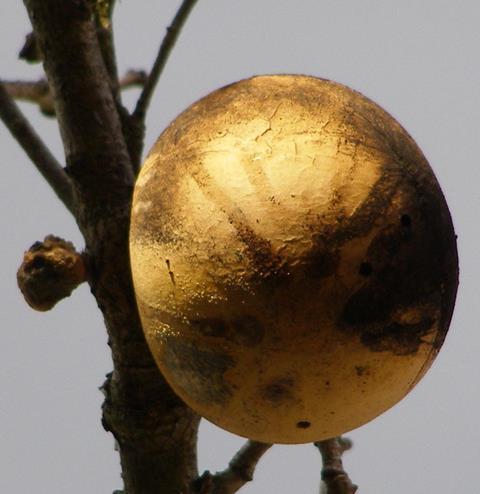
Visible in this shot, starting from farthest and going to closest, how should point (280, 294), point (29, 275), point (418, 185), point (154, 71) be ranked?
point (154, 71) < point (29, 275) < point (418, 185) < point (280, 294)

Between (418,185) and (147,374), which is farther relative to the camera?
(147,374)

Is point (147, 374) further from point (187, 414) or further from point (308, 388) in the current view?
point (308, 388)

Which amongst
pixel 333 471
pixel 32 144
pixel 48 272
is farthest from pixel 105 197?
pixel 333 471

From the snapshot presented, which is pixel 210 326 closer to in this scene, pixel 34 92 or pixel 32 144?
pixel 32 144

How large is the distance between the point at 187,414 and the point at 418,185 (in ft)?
3.41

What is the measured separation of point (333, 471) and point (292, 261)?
1.17 m

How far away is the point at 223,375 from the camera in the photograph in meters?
2.19

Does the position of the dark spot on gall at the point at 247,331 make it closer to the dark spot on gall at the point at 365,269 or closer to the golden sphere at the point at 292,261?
the golden sphere at the point at 292,261

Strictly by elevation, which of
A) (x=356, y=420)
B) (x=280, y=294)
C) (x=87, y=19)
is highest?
(x=87, y=19)

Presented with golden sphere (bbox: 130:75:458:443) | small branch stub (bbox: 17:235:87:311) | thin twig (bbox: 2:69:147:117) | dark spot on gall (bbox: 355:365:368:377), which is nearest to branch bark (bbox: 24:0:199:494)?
small branch stub (bbox: 17:235:87:311)

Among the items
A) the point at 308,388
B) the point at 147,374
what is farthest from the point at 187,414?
the point at 308,388

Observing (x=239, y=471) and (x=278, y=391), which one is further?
(x=239, y=471)

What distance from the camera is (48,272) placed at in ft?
8.48

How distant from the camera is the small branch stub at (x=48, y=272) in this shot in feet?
8.48
